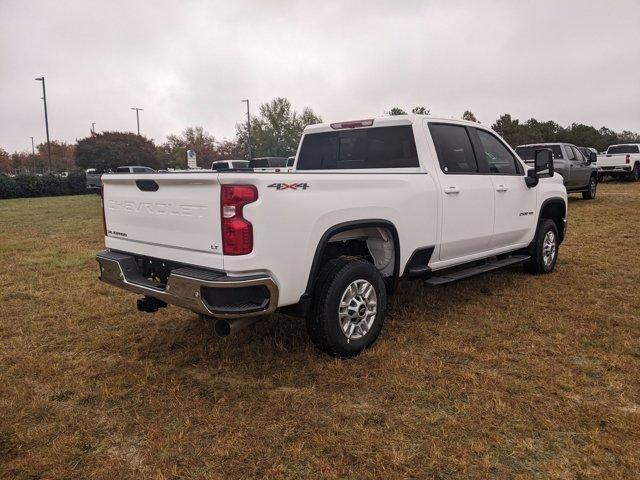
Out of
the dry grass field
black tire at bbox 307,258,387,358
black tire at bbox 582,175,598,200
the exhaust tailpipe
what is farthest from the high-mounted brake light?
black tire at bbox 582,175,598,200

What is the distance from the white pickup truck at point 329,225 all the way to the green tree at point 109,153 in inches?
1804

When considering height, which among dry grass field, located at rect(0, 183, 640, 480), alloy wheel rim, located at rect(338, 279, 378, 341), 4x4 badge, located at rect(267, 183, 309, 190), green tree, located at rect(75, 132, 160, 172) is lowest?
dry grass field, located at rect(0, 183, 640, 480)

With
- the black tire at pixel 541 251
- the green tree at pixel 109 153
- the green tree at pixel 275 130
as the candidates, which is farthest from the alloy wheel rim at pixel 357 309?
the green tree at pixel 275 130

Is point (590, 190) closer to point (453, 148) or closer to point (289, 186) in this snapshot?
point (453, 148)

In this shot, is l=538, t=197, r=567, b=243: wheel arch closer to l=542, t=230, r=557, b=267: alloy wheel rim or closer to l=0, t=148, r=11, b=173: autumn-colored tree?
l=542, t=230, r=557, b=267: alloy wheel rim

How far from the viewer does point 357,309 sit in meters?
3.96

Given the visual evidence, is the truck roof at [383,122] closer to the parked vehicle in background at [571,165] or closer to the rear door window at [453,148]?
the rear door window at [453,148]

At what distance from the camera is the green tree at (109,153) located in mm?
47812

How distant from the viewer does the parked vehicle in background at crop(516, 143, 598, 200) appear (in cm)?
1441

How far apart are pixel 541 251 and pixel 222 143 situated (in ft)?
259

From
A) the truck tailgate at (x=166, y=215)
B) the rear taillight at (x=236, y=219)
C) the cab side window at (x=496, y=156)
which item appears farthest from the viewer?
the cab side window at (x=496, y=156)

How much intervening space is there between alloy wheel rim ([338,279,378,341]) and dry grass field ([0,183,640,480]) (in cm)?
24

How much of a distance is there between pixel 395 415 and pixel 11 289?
18.3 feet

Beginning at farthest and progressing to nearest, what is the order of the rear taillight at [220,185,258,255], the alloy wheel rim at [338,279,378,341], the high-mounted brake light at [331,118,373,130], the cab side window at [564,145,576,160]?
1. the cab side window at [564,145,576,160]
2. the high-mounted brake light at [331,118,373,130]
3. the alloy wheel rim at [338,279,378,341]
4. the rear taillight at [220,185,258,255]
